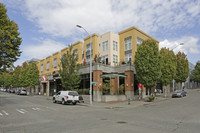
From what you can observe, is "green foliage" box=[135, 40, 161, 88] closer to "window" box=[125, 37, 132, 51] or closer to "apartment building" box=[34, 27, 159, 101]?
"apartment building" box=[34, 27, 159, 101]

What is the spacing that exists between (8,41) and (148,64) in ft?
60.4

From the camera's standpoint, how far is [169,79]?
31.6 metres

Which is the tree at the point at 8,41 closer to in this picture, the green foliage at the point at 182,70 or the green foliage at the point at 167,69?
the green foliage at the point at 167,69

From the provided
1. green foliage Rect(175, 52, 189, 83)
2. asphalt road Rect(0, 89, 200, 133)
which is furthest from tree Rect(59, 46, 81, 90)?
green foliage Rect(175, 52, 189, 83)

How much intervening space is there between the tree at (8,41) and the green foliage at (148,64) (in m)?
16.6

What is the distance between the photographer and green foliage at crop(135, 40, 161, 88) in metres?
24.0

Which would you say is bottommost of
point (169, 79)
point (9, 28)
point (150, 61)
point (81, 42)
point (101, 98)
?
point (101, 98)

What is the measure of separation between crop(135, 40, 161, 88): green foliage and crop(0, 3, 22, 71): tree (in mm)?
16568

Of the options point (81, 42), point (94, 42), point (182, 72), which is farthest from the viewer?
point (182, 72)

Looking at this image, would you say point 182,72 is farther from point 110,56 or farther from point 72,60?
point 72,60

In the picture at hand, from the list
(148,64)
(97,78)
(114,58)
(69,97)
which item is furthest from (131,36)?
(69,97)

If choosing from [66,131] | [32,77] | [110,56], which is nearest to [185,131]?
[66,131]

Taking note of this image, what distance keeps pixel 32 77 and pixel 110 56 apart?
28306mm

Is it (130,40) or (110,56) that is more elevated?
(130,40)
